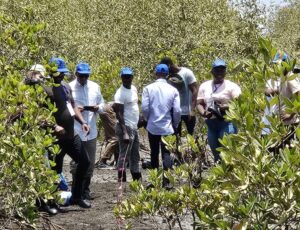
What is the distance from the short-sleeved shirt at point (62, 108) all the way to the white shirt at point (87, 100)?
21.8 inches

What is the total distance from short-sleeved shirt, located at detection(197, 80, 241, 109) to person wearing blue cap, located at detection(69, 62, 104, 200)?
4.64 ft

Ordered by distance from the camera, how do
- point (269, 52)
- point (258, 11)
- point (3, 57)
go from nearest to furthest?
point (269, 52) → point (3, 57) → point (258, 11)

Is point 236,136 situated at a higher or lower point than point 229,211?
higher

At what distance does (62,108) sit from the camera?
9711mm

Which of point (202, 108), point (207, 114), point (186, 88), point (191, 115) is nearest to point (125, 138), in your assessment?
point (202, 108)

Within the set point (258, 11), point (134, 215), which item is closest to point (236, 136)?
point (134, 215)

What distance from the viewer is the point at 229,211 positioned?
185 inches

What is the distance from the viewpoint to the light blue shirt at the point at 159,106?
11.0 meters

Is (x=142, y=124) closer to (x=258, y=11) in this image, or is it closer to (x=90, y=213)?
(x=90, y=213)

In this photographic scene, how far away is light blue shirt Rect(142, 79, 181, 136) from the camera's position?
434 inches

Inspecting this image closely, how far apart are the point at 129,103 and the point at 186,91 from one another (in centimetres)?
216

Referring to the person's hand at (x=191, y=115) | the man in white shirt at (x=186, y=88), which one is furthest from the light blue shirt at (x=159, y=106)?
the person's hand at (x=191, y=115)

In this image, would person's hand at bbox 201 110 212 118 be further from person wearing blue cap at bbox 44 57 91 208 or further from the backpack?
the backpack

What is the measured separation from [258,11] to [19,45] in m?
9.45
